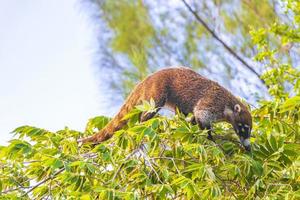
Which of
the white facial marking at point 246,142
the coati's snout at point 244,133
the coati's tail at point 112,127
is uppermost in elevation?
the coati's tail at point 112,127

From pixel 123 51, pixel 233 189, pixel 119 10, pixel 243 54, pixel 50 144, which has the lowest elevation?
pixel 233 189

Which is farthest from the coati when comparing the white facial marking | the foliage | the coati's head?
the foliage

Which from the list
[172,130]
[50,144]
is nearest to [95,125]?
[50,144]

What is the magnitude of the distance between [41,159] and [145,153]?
49cm

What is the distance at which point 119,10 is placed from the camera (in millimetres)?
10680

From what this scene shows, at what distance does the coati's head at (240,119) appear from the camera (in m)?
4.14

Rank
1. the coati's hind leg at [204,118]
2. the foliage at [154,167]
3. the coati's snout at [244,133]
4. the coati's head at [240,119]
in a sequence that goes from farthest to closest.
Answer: the coati's hind leg at [204,118] → the coati's head at [240,119] → the coati's snout at [244,133] → the foliage at [154,167]

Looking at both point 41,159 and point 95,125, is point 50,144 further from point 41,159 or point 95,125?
point 95,125

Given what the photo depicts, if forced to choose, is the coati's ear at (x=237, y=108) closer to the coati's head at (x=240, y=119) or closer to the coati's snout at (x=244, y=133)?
the coati's head at (x=240, y=119)

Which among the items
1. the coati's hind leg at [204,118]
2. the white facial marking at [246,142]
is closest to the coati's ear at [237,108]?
the coati's hind leg at [204,118]

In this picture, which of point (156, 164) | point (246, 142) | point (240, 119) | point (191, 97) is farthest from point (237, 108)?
point (156, 164)

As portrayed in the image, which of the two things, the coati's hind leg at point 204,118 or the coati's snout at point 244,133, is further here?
the coati's hind leg at point 204,118

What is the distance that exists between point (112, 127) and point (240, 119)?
84 centimetres

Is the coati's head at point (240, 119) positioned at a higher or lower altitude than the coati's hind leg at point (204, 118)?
lower
